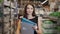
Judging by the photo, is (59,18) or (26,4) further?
(26,4)

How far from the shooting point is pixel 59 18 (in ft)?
6.20

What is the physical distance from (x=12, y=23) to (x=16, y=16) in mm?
102

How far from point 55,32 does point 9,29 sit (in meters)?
0.57

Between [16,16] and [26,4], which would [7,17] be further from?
[26,4]

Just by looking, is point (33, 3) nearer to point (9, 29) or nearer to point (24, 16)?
point (24, 16)

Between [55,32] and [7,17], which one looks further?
[7,17]

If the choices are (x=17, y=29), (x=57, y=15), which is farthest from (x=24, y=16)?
(x=57, y=15)

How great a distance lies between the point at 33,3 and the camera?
2.08 meters

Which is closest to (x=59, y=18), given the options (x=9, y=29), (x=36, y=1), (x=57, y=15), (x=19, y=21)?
(x=57, y=15)

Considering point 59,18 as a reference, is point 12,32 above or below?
below

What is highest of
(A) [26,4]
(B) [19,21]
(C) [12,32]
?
(A) [26,4]

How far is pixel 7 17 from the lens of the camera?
2.12 m

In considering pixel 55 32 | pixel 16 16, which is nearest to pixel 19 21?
pixel 16 16

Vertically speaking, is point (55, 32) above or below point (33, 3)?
below
